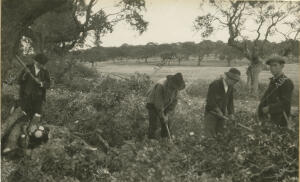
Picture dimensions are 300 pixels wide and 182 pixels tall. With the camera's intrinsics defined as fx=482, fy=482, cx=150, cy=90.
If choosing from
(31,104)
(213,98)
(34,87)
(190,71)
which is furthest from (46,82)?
(213,98)

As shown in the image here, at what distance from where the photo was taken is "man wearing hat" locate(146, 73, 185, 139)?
704 centimetres

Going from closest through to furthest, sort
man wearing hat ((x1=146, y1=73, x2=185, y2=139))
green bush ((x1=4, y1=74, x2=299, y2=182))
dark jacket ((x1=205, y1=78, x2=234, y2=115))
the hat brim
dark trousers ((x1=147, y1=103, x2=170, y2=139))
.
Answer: green bush ((x1=4, y1=74, x2=299, y2=182)), the hat brim, dark jacket ((x1=205, y1=78, x2=234, y2=115)), man wearing hat ((x1=146, y1=73, x2=185, y2=139)), dark trousers ((x1=147, y1=103, x2=170, y2=139))

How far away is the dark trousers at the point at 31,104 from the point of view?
6.84 meters

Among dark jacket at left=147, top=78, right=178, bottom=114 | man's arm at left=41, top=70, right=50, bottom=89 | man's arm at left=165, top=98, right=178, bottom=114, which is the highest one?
man's arm at left=41, top=70, right=50, bottom=89

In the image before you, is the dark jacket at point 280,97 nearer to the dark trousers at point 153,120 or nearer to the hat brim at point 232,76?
the hat brim at point 232,76

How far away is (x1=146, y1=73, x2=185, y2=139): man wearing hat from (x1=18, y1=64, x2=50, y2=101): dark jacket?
1.56 m

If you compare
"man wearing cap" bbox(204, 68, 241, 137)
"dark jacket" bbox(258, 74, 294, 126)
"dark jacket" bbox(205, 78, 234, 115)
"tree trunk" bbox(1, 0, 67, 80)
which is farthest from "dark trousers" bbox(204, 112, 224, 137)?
"tree trunk" bbox(1, 0, 67, 80)

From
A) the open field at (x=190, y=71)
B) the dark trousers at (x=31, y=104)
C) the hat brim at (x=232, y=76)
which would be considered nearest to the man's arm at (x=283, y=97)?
the open field at (x=190, y=71)

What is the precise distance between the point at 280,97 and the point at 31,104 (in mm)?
3467

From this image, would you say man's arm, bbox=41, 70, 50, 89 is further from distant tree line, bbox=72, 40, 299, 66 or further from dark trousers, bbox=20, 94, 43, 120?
distant tree line, bbox=72, 40, 299, 66

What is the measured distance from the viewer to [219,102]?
6.88 meters

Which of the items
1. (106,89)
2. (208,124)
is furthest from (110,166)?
→ (106,89)

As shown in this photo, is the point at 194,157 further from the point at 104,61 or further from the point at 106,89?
the point at 106,89

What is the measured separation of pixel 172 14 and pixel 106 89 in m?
3.46
